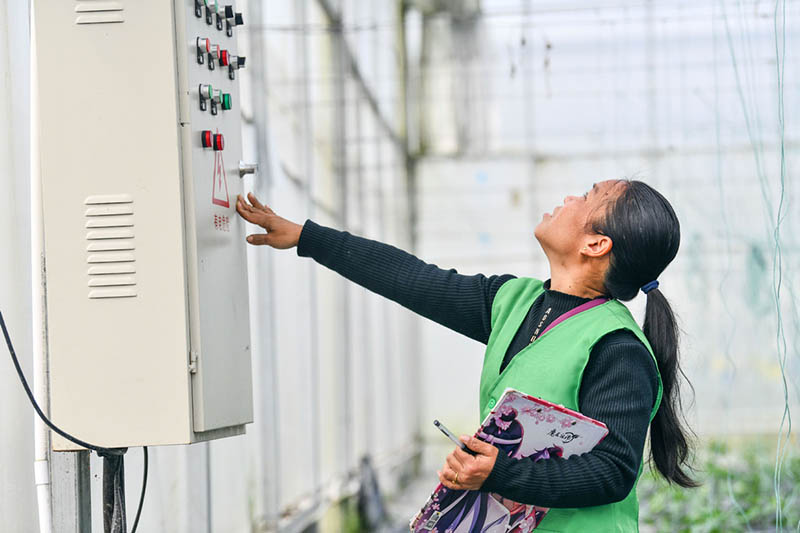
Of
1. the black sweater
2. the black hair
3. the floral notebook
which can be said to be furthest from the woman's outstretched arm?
the floral notebook

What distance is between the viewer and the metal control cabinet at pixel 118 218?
5.69 ft

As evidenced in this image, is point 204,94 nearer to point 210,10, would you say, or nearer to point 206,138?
point 206,138

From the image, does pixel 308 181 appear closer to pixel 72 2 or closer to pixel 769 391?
pixel 769 391

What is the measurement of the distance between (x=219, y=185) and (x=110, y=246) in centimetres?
26

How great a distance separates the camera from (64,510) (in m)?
1.95

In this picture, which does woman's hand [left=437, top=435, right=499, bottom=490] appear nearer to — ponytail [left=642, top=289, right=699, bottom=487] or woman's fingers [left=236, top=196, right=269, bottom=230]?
ponytail [left=642, top=289, right=699, bottom=487]

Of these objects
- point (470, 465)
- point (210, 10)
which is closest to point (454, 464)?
point (470, 465)

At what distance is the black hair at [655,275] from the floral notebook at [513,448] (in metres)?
0.25

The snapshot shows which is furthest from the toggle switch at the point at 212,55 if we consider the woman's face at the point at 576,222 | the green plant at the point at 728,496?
the green plant at the point at 728,496

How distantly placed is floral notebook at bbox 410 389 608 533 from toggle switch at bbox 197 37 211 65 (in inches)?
29.2

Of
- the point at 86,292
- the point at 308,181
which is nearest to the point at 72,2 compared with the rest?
the point at 86,292

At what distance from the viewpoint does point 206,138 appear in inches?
72.6

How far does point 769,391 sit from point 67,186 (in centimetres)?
575

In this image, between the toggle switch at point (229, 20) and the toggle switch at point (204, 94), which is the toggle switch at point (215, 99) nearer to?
the toggle switch at point (204, 94)
